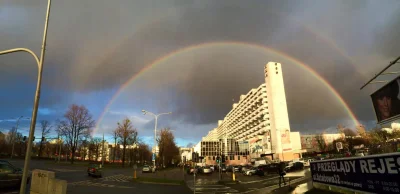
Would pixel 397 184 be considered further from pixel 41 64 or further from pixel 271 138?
pixel 271 138

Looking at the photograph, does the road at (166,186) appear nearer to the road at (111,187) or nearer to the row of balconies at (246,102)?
the road at (111,187)

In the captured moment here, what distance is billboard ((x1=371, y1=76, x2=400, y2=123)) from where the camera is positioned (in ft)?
36.3

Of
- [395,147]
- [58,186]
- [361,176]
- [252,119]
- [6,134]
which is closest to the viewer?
[58,186]

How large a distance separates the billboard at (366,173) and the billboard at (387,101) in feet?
9.43

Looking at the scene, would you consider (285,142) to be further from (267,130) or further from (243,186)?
(243,186)

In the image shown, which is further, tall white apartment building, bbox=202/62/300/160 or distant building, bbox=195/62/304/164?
distant building, bbox=195/62/304/164

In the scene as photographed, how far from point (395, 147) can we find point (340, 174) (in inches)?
796

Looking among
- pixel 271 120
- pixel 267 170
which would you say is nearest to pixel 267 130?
pixel 271 120

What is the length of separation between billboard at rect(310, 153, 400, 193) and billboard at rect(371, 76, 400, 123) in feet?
9.43

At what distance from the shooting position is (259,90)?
365 ft

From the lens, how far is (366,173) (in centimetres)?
1085

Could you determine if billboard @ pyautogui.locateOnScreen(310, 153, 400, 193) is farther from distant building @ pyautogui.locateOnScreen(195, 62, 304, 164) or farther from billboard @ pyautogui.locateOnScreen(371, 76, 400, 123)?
distant building @ pyautogui.locateOnScreen(195, 62, 304, 164)

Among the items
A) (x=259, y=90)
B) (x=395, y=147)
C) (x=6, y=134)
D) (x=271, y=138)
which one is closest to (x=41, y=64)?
(x=395, y=147)

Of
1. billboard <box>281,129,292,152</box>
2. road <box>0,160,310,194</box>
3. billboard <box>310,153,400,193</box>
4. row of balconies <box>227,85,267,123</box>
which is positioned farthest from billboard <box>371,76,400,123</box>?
row of balconies <box>227,85,267,123</box>
